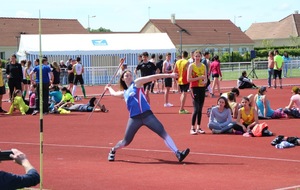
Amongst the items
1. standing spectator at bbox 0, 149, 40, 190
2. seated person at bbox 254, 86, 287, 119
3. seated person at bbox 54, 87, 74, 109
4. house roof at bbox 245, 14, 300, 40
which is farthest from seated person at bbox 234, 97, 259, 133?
house roof at bbox 245, 14, 300, 40

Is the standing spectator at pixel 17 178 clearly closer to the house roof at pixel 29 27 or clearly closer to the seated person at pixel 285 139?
the seated person at pixel 285 139

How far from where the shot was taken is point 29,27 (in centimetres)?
8075

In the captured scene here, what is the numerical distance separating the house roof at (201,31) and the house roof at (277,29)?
15.0m

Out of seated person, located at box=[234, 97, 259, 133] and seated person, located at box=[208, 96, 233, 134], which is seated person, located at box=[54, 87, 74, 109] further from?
seated person, located at box=[234, 97, 259, 133]

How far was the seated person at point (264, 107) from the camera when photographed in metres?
17.8

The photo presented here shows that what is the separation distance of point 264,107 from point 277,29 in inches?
3861

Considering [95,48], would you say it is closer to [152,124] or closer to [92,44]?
[92,44]

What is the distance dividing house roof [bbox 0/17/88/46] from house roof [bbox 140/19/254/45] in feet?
47.6

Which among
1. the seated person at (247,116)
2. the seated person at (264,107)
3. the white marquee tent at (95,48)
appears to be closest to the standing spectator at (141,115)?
the seated person at (247,116)

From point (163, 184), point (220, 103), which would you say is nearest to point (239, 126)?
point (220, 103)

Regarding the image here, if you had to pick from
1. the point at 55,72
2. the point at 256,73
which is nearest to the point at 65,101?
the point at 55,72

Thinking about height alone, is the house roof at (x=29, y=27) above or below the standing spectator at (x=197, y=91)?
above

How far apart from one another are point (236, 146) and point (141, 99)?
2.74 meters

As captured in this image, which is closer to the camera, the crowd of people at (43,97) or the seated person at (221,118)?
the seated person at (221,118)
